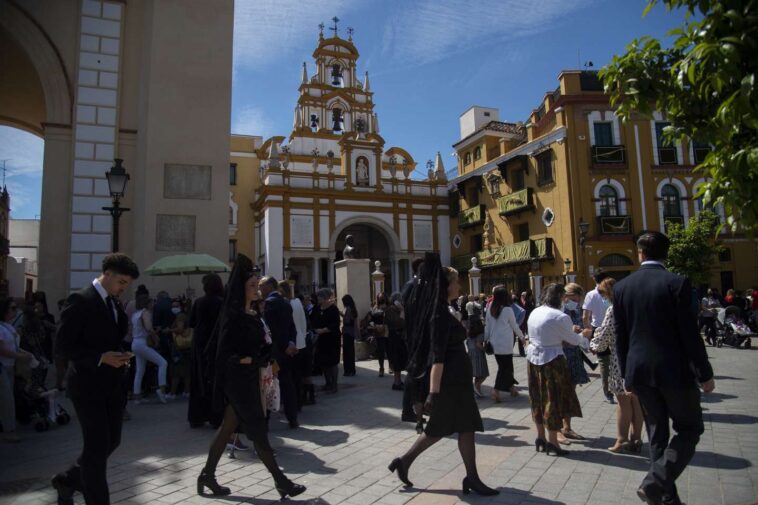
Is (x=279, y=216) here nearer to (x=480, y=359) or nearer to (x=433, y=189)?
(x=433, y=189)

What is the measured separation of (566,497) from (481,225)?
2904cm

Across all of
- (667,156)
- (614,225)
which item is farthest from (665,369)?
(667,156)

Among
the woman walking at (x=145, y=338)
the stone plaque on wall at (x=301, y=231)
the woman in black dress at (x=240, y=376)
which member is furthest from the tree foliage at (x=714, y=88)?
the stone plaque on wall at (x=301, y=231)

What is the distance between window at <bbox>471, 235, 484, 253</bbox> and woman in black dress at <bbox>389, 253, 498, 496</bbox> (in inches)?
1137

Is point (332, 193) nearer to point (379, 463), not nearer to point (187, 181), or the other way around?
point (187, 181)

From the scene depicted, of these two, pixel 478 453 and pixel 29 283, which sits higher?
pixel 29 283

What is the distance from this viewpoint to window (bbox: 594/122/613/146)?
83.8 feet

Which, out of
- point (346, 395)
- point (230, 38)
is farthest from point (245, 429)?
point (230, 38)

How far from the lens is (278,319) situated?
6.55 meters

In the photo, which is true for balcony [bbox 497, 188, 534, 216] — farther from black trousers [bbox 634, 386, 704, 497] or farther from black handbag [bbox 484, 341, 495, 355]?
black trousers [bbox 634, 386, 704, 497]

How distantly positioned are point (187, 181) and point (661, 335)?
1012 centimetres

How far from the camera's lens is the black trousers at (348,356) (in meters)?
10.6

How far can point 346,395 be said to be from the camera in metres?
8.51

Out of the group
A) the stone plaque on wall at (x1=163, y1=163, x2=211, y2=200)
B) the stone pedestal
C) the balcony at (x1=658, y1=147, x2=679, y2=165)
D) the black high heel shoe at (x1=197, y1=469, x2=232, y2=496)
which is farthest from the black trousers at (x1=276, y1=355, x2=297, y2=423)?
the balcony at (x1=658, y1=147, x2=679, y2=165)
